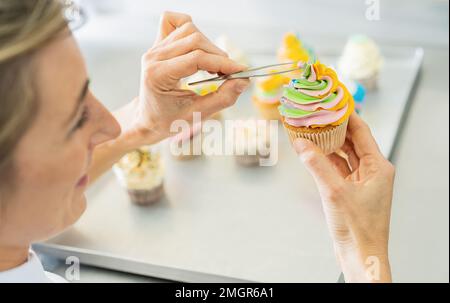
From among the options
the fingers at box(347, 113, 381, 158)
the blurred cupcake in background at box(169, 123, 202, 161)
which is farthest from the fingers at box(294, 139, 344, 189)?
the blurred cupcake in background at box(169, 123, 202, 161)

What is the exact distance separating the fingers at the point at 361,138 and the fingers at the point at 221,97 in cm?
20

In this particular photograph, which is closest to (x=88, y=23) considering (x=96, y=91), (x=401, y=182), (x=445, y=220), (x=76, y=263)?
(x=96, y=91)

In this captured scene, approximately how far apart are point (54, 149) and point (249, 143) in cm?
73

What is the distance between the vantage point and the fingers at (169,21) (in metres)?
1.12

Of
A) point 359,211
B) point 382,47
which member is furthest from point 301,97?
point 382,47

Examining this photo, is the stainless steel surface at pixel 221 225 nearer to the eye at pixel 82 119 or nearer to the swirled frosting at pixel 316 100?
the swirled frosting at pixel 316 100

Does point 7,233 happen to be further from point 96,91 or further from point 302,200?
point 96,91

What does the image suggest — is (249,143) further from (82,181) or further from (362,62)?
(82,181)

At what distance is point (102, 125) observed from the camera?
91cm

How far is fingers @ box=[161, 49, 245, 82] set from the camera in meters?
1.03

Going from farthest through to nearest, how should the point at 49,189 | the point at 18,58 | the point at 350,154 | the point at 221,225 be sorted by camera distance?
the point at 221,225
the point at 350,154
the point at 49,189
the point at 18,58

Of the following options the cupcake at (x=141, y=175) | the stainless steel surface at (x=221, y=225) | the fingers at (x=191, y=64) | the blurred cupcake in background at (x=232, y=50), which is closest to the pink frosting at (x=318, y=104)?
the fingers at (x=191, y=64)

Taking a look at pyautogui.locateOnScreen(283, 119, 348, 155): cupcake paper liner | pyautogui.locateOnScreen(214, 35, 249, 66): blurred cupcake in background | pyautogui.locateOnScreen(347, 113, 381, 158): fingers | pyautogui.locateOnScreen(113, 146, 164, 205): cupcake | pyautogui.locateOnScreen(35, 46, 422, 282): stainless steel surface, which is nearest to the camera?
pyautogui.locateOnScreen(347, 113, 381, 158): fingers

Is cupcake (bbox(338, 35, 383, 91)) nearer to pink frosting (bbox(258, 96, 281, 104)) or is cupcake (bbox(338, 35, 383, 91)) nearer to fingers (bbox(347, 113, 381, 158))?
pink frosting (bbox(258, 96, 281, 104))
